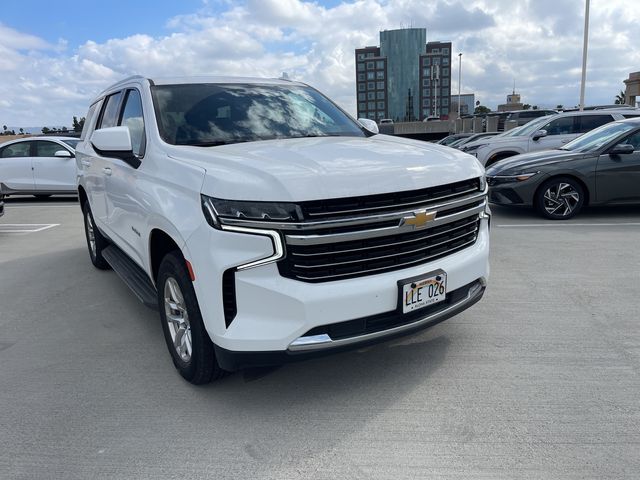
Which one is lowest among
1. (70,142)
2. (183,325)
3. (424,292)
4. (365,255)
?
(183,325)

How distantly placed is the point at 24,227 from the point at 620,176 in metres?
10.1

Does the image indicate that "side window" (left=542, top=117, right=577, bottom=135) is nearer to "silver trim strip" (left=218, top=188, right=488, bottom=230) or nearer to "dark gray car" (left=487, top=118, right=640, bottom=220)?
"dark gray car" (left=487, top=118, right=640, bottom=220)

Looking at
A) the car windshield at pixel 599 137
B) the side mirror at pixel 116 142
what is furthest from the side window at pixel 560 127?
the side mirror at pixel 116 142

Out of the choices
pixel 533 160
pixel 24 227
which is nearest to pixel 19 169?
pixel 24 227

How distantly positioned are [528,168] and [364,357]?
5.80m

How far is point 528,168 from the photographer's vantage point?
8211mm

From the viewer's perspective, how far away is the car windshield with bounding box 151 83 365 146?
3.74 meters

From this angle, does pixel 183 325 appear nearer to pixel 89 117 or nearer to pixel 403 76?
pixel 89 117

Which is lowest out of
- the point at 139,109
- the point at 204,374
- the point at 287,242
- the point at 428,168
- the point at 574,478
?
the point at 574,478

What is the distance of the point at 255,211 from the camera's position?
2619mm

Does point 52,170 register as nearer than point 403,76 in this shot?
Yes

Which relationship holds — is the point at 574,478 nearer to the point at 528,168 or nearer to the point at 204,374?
the point at 204,374

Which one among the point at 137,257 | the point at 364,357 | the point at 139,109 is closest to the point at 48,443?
the point at 137,257

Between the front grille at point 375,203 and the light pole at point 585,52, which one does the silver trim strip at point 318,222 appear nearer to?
the front grille at point 375,203
